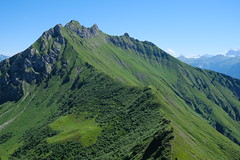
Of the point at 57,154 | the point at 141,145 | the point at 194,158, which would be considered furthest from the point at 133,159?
the point at 57,154

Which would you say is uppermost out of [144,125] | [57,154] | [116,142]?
[144,125]

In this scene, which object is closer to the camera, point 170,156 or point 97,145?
point 170,156

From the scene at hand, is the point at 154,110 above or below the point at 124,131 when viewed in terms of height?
above

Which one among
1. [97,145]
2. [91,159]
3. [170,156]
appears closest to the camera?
[170,156]

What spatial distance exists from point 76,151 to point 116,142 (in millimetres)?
34990

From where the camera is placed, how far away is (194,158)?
347ft

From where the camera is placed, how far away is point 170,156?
94438mm

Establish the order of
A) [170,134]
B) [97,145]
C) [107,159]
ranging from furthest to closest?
[97,145], [107,159], [170,134]

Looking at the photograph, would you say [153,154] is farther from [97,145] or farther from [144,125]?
[97,145]

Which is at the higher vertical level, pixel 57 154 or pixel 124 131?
pixel 124 131

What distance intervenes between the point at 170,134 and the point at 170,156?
22.6 metres

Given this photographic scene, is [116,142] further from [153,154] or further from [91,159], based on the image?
[153,154]

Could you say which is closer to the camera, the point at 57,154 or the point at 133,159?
the point at 133,159

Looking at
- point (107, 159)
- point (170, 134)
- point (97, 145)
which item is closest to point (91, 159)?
point (97, 145)
